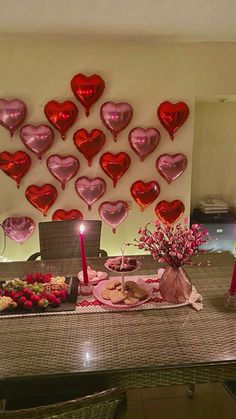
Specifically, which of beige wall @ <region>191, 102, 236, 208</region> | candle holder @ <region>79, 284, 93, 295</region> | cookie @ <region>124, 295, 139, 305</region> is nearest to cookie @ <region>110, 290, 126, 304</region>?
cookie @ <region>124, 295, 139, 305</region>

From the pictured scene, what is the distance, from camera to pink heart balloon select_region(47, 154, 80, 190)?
2.81 m

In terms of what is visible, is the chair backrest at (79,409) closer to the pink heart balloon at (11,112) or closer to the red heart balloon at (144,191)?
the red heart balloon at (144,191)

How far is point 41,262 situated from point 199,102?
2419 millimetres

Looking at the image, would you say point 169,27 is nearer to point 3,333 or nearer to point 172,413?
point 3,333

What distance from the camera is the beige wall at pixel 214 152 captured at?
3.33 meters

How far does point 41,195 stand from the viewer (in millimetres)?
2859

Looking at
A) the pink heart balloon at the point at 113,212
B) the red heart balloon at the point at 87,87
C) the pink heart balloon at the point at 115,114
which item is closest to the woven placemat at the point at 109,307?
the pink heart balloon at the point at 113,212

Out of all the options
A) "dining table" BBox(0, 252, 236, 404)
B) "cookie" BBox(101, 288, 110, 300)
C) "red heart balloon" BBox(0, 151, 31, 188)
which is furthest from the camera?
A: "red heart balloon" BBox(0, 151, 31, 188)

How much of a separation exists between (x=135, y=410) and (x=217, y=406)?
47cm

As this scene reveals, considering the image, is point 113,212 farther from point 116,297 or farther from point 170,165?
point 116,297

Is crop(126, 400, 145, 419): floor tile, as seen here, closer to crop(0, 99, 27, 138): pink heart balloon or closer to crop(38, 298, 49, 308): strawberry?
crop(38, 298, 49, 308): strawberry

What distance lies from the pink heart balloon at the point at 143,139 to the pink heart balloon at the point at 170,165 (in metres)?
0.16

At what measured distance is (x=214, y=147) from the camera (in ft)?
11.1

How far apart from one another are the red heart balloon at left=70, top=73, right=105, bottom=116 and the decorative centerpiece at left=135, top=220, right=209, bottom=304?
67.7 inches
